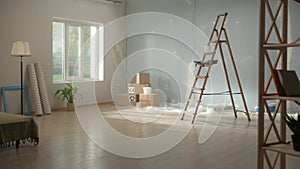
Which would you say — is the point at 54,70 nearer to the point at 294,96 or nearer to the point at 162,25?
the point at 162,25

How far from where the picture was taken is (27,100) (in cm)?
840

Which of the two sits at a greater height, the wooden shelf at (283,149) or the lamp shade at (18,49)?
the lamp shade at (18,49)

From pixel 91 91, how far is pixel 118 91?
1.03 m

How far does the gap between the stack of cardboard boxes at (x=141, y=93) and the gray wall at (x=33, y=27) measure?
182 cm

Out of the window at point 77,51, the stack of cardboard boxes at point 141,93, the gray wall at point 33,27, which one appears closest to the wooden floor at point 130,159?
the gray wall at point 33,27

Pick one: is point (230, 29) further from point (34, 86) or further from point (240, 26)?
point (34, 86)

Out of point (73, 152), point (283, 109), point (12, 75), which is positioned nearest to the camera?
point (283, 109)

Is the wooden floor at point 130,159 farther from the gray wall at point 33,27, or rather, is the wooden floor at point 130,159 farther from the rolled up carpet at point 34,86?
the gray wall at point 33,27

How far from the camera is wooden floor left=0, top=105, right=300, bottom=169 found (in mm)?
4320

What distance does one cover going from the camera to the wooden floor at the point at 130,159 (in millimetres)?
4320

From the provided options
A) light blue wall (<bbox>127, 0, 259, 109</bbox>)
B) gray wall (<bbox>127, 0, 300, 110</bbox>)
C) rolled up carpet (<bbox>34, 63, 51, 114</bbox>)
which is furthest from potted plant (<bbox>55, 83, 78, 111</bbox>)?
gray wall (<bbox>127, 0, 300, 110</bbox>)

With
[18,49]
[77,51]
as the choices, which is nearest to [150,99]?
[77,51]

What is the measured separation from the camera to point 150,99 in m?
9.84

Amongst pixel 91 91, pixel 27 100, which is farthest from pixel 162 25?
pixel 27 100
